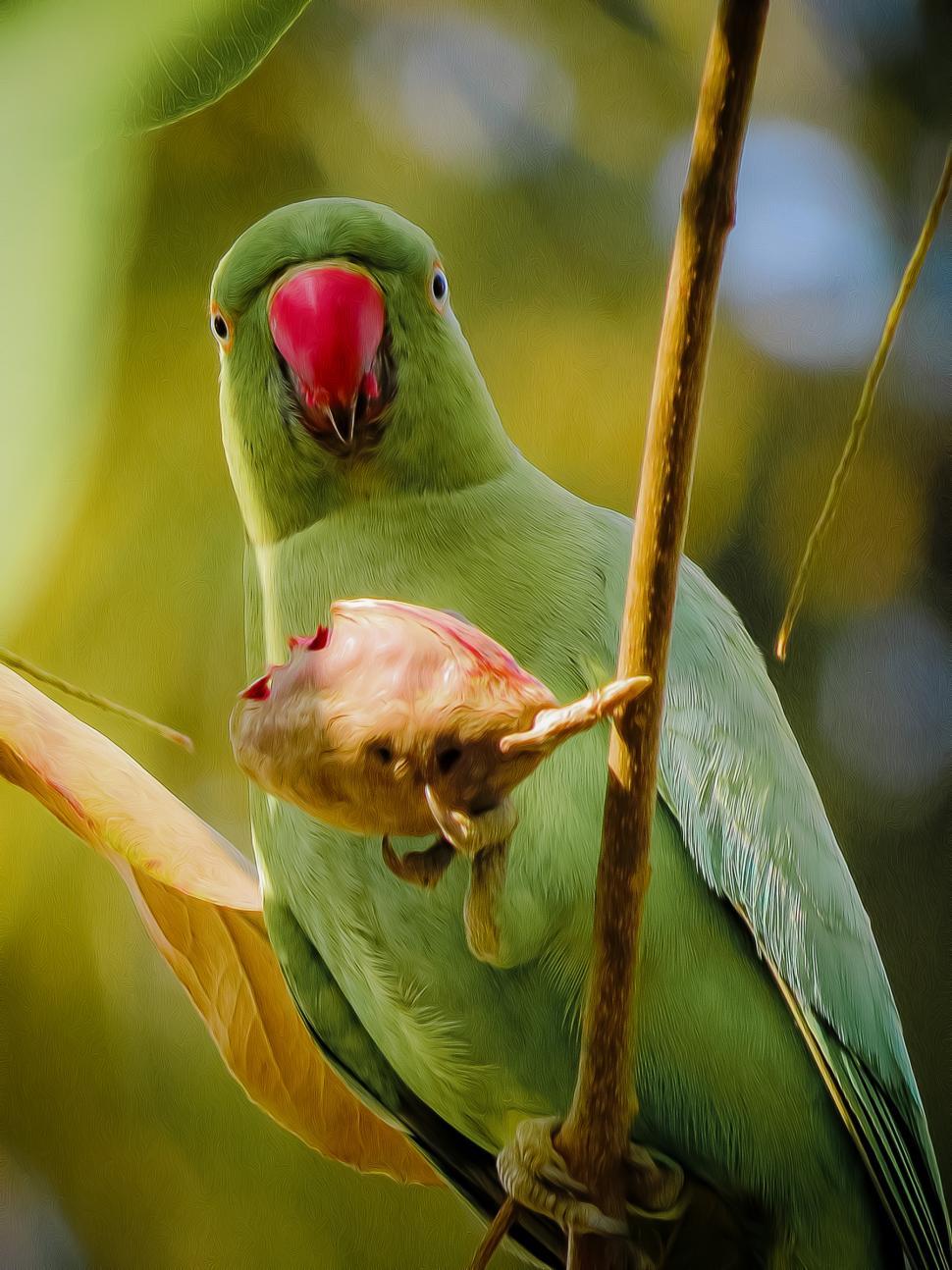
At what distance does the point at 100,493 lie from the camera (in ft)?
4.29

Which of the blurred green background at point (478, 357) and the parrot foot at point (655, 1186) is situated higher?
the blurred green background at point (478, 357)

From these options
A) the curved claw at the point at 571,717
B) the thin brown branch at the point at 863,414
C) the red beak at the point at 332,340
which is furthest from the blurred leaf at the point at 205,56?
the curved claw at the point at 571,717

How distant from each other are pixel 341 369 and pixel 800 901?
67 cm

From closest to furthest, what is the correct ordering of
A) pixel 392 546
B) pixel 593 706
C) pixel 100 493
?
pixel 593 706
pixel 392 546
pixel 100 493

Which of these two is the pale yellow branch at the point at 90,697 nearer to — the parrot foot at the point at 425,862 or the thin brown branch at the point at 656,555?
the parrot foot at the point at 425,862

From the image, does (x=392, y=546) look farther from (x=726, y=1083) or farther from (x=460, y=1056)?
(x=726, y=1083)

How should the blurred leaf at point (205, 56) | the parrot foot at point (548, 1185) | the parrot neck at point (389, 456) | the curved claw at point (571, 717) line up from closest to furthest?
the curved claw at point (571, 717) → the parrot foot at point (548, 1185) → the parrot neck at point (389, 456) → the blurred leaf at point (205, 56)

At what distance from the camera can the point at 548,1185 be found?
3.51 feet

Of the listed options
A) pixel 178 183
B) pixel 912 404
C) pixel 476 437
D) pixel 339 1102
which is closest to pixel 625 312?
pixel 476 437

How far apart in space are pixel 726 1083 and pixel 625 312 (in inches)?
30.6

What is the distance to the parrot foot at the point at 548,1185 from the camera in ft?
3.46

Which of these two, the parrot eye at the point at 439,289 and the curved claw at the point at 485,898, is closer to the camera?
the curved claw at the point at 485,898

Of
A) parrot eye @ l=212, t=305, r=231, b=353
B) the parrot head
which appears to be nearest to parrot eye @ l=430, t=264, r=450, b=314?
the parrot head

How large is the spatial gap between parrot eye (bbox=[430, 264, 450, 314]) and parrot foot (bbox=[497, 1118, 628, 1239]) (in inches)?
32.1
